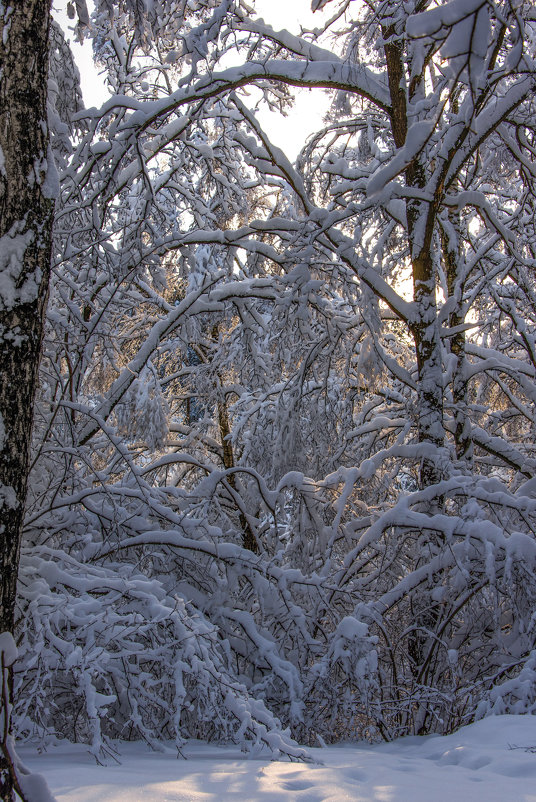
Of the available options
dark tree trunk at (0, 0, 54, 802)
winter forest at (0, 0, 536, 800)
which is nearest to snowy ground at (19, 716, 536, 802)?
winter forest at (0, 0, 536, 800)

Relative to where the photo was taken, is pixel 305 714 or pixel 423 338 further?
pixel 423 338

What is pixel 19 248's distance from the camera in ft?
6.46

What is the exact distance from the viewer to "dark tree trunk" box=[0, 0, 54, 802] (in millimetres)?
1922

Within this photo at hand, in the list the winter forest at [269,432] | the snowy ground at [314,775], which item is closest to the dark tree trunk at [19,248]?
the winter forest at [269,432]

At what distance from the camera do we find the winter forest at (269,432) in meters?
2.07

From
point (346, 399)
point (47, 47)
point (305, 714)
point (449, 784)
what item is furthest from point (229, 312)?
point (449, 784)

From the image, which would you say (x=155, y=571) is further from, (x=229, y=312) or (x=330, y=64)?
(x=330, y=64)

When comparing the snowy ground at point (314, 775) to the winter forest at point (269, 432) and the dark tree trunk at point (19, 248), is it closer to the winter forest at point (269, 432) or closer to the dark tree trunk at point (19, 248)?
the winter forest at point (269, 432)

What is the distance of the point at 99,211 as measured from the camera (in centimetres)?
554

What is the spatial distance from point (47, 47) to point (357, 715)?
4157 mm

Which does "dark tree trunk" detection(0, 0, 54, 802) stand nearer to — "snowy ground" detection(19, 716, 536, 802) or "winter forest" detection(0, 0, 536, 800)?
"winter forest" detection(0, 0, 536, 800)

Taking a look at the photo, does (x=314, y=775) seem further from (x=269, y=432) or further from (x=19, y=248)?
(x=269, y=432)

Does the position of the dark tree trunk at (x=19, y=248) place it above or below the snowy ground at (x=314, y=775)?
above

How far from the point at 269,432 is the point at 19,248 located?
20.9ft
